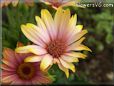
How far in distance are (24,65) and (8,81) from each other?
0.13 metres

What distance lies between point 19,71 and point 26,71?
0.04 m

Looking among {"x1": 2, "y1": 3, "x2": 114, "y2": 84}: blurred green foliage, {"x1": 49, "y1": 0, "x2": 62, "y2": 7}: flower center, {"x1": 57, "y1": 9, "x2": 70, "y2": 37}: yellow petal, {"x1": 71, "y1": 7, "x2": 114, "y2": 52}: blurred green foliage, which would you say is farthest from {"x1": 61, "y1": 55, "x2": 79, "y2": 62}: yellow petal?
{"x1": 71, "y1": 7, "x2": 114, "y2": 52}: blurred green foliage

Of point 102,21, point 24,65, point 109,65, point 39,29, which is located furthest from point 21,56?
point 109,65

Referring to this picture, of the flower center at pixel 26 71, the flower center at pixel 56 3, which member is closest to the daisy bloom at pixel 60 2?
the flower center at pixel 56 3

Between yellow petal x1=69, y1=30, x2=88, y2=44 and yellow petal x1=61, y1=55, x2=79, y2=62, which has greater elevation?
yellow petal x1=69, y1=30, x2=88, y2=44

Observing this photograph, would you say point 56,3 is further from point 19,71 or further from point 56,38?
point 19,71

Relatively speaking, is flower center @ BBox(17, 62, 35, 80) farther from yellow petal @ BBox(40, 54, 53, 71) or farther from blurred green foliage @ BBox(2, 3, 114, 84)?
yellow petal @ BBox(40, 54, 53, 71)

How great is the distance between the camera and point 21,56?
1411 mm

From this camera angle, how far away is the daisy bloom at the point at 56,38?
1226mm

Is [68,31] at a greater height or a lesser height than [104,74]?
greater

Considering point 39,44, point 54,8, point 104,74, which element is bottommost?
point 104,74

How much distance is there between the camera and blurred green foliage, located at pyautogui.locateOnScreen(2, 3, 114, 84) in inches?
65.3

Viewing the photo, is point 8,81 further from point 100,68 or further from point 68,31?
point 100,68

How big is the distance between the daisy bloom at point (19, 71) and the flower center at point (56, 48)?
0.26 ft
